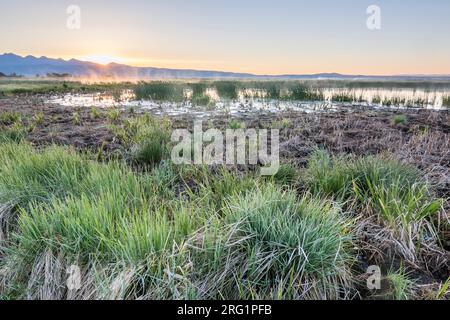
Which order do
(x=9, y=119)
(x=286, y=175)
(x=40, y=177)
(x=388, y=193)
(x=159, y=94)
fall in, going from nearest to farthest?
(x=388, y=193), (x=40, y=177), (x=286, y=175), (x=9, y=119), (x=159, y=94)

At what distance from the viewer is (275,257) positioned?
2.33m

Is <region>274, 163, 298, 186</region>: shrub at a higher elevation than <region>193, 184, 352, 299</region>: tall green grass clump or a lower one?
higher

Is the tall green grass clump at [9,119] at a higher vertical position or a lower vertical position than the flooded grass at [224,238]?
higher

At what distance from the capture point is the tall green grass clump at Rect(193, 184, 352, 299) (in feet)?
7.37

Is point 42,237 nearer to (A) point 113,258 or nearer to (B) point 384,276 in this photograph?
(A) point 113,258

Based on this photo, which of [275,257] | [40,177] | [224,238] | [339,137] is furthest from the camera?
[339,137]

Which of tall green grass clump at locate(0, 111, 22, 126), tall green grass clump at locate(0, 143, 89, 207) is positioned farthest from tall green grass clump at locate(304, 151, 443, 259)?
tall green grass clump at locate(0, 111, 22, 126)

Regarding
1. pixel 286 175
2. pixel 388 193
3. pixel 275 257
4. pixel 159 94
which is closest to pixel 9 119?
pixel 286 175

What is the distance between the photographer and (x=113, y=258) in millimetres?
2344

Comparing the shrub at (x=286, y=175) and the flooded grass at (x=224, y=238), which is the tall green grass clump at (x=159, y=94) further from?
the flooded grass at (x=224, y=238)

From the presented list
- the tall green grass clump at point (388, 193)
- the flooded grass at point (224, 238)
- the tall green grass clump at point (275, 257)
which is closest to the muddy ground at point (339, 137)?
the tall green grass clump at point (388, 193)

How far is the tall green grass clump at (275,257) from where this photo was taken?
225cm

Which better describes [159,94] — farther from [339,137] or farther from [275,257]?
[275,257]

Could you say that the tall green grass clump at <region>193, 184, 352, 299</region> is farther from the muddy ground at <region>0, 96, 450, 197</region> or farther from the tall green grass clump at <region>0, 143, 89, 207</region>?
the muddy ground at <region>0, 96, 450, 197</region>
